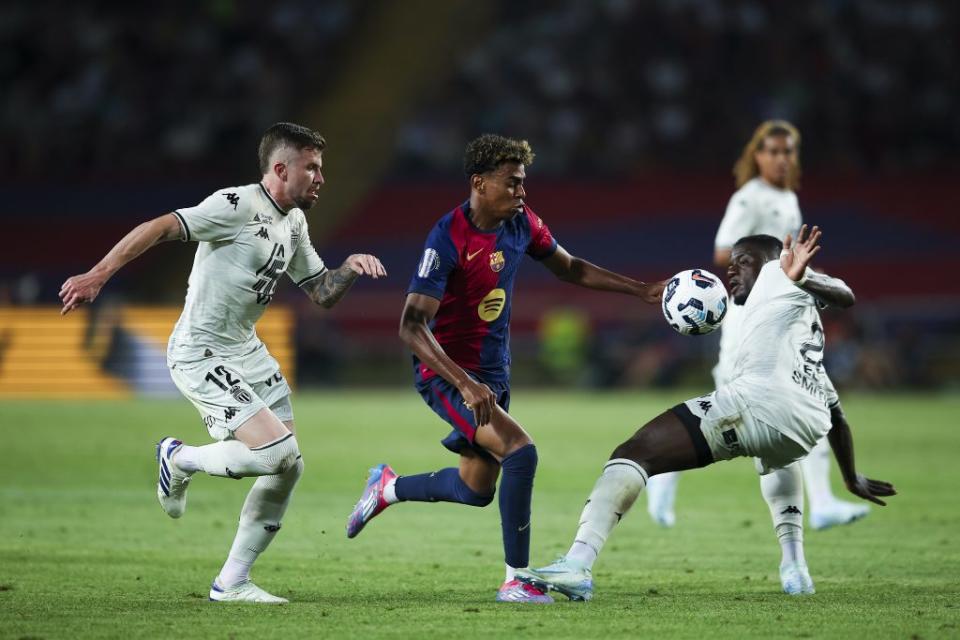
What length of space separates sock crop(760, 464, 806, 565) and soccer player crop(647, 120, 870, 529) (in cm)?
187

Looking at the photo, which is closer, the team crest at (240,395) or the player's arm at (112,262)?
the player's arm at (112,262)

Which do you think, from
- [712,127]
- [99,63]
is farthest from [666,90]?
[99,63]

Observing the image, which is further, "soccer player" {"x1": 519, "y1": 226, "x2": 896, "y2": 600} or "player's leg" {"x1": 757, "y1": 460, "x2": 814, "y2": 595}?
"player's leg" {"x1": 757, "y1": 460, "x2": 814, "y2": 595}

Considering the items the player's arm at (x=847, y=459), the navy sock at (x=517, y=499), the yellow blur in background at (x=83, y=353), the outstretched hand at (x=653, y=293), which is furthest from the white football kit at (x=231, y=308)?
the yellow blur in background at (x=83, y=353)

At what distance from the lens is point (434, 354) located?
6105 mm

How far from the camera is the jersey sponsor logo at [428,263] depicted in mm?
6305

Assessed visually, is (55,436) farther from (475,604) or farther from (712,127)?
(712,127)

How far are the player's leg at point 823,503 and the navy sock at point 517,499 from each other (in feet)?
9.52

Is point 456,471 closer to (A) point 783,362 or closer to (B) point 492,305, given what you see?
(B) point 492,305

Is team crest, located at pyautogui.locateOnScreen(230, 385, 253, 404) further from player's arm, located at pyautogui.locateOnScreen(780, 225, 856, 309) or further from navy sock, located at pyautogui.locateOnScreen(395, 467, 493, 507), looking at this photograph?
player's arm, located at pyautogui.locateOnScreen(780, 225, 856, 309)

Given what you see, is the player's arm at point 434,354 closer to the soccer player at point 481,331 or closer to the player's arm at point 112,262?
the soccer player at point 481,331

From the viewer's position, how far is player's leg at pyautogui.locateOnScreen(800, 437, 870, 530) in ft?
27.9

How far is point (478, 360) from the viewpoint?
664 centimetres

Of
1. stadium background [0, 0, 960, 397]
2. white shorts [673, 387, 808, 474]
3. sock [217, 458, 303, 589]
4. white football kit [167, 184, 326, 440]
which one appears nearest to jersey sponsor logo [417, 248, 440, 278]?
white football kit [167, 184, 326, 440]
